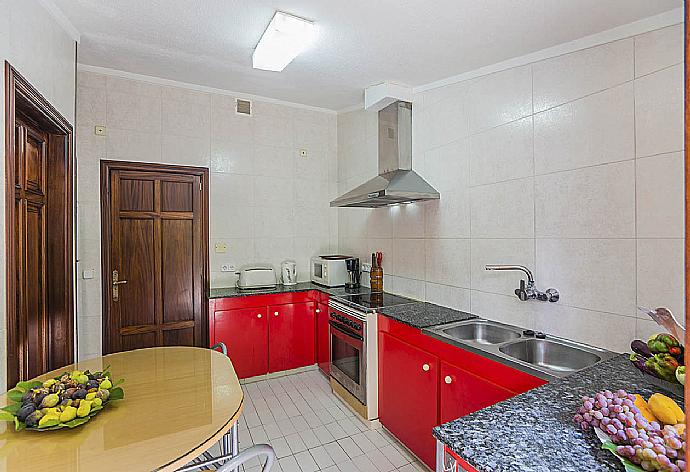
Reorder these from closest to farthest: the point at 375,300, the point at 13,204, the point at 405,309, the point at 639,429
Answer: the point at 639,429 → the point at 13,204 → the point at 405,309 → the point at 375,300

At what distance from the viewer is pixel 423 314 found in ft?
8.75

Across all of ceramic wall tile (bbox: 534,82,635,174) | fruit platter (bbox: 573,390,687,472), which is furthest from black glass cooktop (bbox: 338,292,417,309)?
fruit platter (bbox: 573,390,687,472)

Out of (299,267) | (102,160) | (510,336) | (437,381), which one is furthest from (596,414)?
(102,160)

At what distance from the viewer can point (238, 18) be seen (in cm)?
223

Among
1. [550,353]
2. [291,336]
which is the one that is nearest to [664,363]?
[550,353]

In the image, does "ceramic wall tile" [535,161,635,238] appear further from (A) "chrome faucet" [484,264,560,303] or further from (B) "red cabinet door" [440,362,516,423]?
(B) "red cabinet door" [440,362,516,423]

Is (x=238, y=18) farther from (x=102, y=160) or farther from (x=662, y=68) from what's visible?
(x=662, y=68)

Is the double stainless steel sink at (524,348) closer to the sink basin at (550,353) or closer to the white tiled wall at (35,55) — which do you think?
the sink basin at (550,353)

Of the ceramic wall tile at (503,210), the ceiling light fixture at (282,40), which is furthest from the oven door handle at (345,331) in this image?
the ceiling light fixture at (282,40)

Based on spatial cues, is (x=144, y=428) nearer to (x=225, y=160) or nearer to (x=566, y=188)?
(x=566, y=188)

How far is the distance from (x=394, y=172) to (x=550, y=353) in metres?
1.91

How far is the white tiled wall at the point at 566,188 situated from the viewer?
1.75 metres

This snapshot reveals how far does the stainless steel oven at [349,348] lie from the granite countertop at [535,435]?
62.7 inches

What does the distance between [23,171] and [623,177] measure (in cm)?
320
